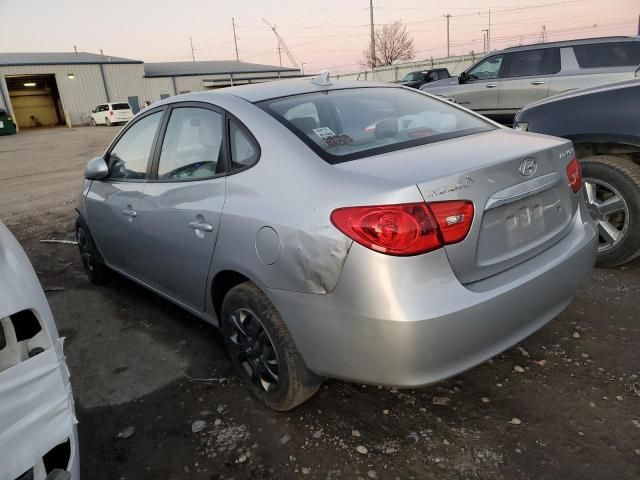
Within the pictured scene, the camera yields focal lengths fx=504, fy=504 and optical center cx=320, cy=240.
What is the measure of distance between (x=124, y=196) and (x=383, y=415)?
225cm

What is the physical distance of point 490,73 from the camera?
31.8 feet

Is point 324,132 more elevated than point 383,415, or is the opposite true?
point 324,132

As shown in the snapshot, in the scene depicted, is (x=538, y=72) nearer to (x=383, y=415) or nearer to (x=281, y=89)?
(x=281, y=89)

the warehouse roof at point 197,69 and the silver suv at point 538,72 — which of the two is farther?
the warehouse roof at point 197,69

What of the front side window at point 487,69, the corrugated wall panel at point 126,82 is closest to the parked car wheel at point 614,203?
the front side window at point 487,69

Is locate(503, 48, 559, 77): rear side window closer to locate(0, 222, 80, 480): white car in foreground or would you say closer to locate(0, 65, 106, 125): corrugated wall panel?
locate(0, 222, 80, 480): white car in foreground

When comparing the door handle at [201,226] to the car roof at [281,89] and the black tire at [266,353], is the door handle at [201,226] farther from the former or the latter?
the car roof at [281,89]

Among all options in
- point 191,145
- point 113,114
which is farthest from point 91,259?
point 113,114

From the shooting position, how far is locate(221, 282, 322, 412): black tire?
2.30 m

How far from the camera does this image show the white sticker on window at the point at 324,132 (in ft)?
8.00

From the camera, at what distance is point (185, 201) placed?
281 centimetres

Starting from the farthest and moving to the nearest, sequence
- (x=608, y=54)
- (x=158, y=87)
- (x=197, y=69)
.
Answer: (x=197, y=69), (x=158, y=87), (x=608, y=54)

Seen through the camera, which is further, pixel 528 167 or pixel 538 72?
pixel 538 72

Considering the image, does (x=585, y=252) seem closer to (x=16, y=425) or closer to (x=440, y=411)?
(x=440, y=411)
